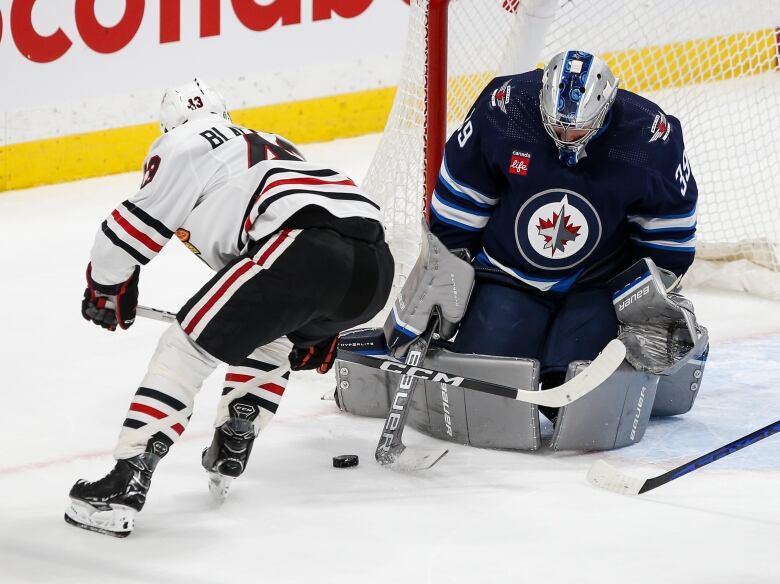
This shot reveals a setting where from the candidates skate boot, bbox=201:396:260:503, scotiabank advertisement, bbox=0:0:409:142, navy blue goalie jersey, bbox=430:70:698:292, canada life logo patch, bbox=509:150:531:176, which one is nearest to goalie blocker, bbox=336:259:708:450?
navy blue goalie jersey, bbox=430:70:698:292

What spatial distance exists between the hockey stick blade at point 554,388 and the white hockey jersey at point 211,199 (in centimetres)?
46

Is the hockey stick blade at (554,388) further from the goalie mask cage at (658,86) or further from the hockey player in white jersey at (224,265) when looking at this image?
the goalie mask cage at (658,86)

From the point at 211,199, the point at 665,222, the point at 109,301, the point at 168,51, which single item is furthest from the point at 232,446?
the point at 168,51

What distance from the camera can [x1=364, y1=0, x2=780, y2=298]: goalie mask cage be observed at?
3885mm

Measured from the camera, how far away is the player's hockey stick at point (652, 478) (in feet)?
8.78

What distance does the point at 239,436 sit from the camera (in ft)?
8.87

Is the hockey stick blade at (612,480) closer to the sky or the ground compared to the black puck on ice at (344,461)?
closer to the sky

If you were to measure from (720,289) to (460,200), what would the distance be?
164 centimetres

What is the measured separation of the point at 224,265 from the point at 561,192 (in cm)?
86

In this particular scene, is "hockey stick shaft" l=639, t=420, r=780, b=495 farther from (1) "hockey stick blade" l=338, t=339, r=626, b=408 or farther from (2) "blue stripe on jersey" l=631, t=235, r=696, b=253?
(2) "blue stripe on jersey" l=631, t=235, r=696, b=253

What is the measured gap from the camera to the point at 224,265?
2658mm

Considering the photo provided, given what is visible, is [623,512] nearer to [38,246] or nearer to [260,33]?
[38,246]

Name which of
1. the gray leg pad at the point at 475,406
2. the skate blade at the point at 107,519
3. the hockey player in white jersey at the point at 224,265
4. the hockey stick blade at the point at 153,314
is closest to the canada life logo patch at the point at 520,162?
the gray leg pad at the point at 475,406

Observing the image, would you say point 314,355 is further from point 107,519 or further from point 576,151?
point 576,151
